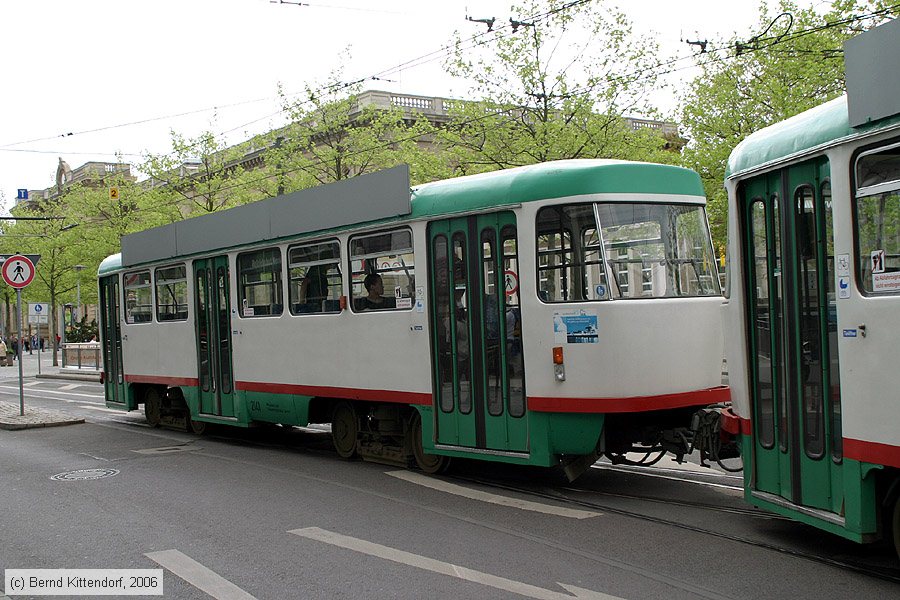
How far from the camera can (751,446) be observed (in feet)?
23.4

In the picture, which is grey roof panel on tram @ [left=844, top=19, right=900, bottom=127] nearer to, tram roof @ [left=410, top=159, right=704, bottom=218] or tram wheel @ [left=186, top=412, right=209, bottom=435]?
tram roof @ [left=410, top=159, right=704, bottom=218]

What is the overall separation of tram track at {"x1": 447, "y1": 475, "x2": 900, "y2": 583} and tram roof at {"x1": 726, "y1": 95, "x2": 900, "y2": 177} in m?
2.67

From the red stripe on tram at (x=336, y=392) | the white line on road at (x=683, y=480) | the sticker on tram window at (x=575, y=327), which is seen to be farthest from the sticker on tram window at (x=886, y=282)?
the red stripe on tram at (x=336, y=392)

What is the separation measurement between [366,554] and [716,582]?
2.50m

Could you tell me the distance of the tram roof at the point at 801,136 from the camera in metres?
5.99

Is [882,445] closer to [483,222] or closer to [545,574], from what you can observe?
[545,574]

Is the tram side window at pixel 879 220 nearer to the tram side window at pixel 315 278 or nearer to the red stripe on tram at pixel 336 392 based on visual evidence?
the red stripe on tram at pixel 336 392

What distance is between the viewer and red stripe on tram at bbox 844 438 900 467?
560cm

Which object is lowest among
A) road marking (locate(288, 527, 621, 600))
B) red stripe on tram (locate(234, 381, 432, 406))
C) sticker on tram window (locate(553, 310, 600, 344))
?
road marking (locate(288, 527, 621, 600))

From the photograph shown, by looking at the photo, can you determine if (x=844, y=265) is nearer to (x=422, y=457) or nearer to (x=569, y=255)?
(x=569, y=255)

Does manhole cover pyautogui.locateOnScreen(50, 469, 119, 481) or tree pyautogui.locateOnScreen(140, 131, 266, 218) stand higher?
tree pyautogui.locateOnScreen(140, 131, 266, 218)

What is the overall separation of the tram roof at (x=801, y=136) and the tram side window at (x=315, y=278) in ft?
17.9

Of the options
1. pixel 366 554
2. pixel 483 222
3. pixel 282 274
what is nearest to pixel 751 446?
pixel 366 554

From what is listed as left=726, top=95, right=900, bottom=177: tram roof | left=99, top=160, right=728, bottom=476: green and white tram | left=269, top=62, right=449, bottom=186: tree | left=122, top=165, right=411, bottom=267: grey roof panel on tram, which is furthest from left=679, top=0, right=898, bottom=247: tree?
left=726, top=95, right=900, bottom=177: tram roof
